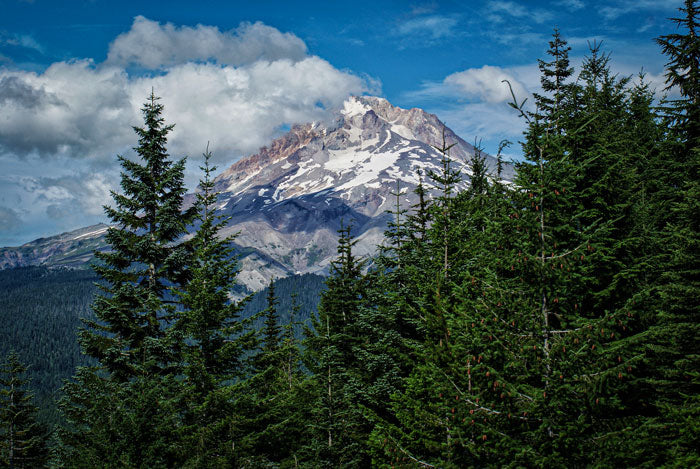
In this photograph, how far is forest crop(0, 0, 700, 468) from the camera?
24.2 ft

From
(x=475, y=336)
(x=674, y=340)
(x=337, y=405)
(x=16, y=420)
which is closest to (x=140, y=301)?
(x=337, y=405)

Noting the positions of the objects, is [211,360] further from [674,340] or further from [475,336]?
[674,340]

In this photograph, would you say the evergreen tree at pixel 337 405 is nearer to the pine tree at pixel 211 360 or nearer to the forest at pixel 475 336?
the forest at pixel 475 336

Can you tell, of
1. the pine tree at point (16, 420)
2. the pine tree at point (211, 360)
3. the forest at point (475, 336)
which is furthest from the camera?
the pine tree at point (16, 420)

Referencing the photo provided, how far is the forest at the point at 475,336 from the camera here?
739 cm

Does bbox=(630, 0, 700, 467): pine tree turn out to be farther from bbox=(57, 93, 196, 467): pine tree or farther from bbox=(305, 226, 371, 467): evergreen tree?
bbox=(57, 93, 196, 467): pine tree

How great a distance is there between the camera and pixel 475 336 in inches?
321

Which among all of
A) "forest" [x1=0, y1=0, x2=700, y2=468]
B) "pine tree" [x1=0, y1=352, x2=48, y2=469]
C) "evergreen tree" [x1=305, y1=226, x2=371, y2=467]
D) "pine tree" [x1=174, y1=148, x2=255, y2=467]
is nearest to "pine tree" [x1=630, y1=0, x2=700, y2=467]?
"forest" [x1=0, y1=0, x2=700, y2=468]

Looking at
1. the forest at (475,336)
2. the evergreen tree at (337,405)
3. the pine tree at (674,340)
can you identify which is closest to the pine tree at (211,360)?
the forest at (475,336)

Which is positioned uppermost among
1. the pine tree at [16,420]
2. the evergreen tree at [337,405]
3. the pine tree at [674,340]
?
the pine tree at [674,340]

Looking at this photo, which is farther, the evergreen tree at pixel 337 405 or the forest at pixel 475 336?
the evergreen tree at pixel 337 405

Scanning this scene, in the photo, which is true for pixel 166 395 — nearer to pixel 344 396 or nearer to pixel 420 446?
pixel 344 396

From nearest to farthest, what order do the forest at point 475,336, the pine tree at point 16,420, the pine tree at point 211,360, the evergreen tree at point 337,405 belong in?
the forest at point 475,336, the pine tree at point 211,360, the evergreen tree at point 337,405, the pine tree at point 16,420

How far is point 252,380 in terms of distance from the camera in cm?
1453
